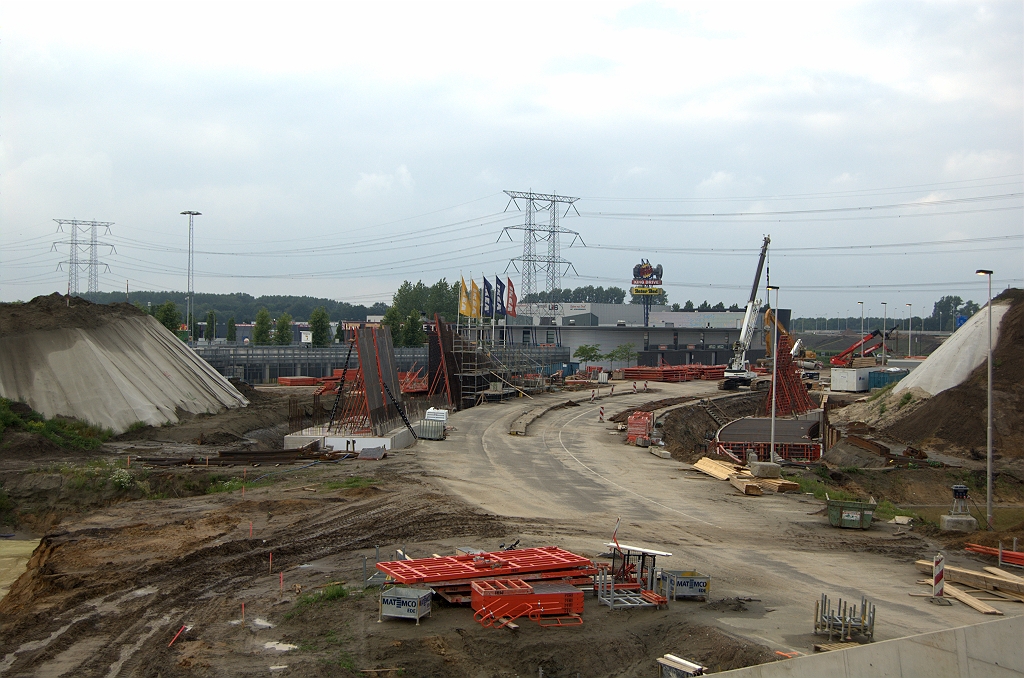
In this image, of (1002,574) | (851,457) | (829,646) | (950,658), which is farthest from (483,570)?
(851,457)

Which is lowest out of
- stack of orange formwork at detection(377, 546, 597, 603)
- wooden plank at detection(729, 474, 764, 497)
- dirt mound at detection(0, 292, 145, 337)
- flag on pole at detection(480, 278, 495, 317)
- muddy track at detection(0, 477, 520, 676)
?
muddy track at detection(0, 477, 520, 676)

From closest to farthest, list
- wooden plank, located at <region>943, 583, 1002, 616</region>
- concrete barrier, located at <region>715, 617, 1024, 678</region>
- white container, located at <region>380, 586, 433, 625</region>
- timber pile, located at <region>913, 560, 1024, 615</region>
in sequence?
concrete barrier, located at <region>715, 617, 1024, 678</region> < white container, located at <region>380, 586, 433, 625</region> < wooden plank, located at <region>943, 583, 1002, 616</region> < timber pile, located at <region>913, 560, 1024, 615</region>

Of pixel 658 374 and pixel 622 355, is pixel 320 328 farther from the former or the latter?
pixel 658 374

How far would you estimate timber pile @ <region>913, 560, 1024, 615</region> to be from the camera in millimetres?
16016

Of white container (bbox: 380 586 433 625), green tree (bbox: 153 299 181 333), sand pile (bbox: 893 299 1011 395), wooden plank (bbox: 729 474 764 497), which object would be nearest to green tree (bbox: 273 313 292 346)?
green tree (bbox: 153 299 181 333)

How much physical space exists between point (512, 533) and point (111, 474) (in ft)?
55.2

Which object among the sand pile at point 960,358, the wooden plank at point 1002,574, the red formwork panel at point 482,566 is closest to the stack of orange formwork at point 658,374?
the sand pile at point 960,358

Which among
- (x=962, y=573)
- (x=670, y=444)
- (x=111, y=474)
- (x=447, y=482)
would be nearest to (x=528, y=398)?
(x=670, y=444)

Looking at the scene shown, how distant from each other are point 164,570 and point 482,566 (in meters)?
7.94

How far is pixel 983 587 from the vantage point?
1689cm

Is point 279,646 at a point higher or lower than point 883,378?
lower

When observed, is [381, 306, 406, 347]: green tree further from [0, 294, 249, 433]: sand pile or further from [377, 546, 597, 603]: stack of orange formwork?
[377, 546, 597, 603]: stack of orange formwork

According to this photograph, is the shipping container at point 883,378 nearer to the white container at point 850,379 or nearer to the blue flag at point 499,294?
the white container at point 850,379

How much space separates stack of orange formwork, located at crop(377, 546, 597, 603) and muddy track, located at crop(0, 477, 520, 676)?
3.70 m
